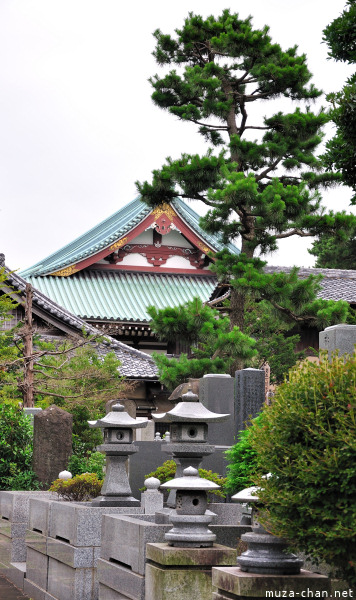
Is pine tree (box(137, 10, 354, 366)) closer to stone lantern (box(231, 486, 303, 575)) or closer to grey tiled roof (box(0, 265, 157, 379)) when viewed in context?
grey tiled roof (box(0, 265, 157, 379))

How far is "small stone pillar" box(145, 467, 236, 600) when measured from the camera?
611 cm

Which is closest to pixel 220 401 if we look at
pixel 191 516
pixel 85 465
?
pixel 85 465

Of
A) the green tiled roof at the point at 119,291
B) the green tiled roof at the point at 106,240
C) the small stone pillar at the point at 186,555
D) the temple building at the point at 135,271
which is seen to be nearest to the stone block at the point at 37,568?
the small stone pillar at the point at 186,555

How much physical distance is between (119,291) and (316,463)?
25963 mm

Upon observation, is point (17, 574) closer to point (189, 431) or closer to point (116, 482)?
point (116, 482)

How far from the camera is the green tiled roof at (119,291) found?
29.1 m

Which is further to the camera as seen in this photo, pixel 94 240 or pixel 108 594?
pixel 94 240

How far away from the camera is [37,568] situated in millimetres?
10141

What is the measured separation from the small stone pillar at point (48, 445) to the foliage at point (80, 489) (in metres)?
2.81

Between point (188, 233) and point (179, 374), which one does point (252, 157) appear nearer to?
point (179, 374)

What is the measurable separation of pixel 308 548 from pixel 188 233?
25.7 meters

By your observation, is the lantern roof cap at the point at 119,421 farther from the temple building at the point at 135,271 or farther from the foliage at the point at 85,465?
the temple building at the point at 135,271

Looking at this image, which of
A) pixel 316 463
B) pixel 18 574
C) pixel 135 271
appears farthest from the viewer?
pixel 135 271

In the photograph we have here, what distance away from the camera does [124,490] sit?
9.23 meters
